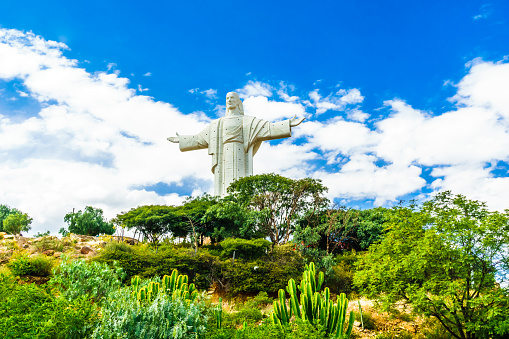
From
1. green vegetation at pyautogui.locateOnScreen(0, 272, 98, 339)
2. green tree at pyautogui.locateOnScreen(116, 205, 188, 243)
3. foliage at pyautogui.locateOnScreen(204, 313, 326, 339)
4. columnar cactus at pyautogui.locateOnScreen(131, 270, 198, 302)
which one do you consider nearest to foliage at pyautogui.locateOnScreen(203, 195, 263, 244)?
green tree at pyautogui.locateOnScreen(116, 205, 188, 243)

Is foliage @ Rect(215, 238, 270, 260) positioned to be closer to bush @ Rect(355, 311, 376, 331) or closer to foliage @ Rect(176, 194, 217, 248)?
foliage @ Rect(176, 194, 217, 248)

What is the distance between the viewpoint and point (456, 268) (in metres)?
8.65

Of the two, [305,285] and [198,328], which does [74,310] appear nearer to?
[198,328]

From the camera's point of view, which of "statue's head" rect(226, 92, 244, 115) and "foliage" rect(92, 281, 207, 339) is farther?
"statue's head" rect(226, 92, 244, 115)

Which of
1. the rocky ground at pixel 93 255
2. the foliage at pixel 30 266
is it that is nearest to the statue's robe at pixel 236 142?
the rocky ground at pixel 93 255

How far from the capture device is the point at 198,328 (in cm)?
646

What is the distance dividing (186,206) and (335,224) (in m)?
8.93

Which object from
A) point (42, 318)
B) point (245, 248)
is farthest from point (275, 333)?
point (245, 248)

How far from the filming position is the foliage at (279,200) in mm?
20422

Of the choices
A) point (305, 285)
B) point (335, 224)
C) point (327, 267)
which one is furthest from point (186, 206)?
point (305, 285)

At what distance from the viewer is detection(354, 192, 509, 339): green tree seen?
27.6ft

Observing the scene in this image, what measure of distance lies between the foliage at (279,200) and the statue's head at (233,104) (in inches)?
321

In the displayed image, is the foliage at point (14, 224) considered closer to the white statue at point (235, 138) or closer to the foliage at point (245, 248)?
the white statue at point (235, 138)

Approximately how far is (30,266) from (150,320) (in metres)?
9.67
